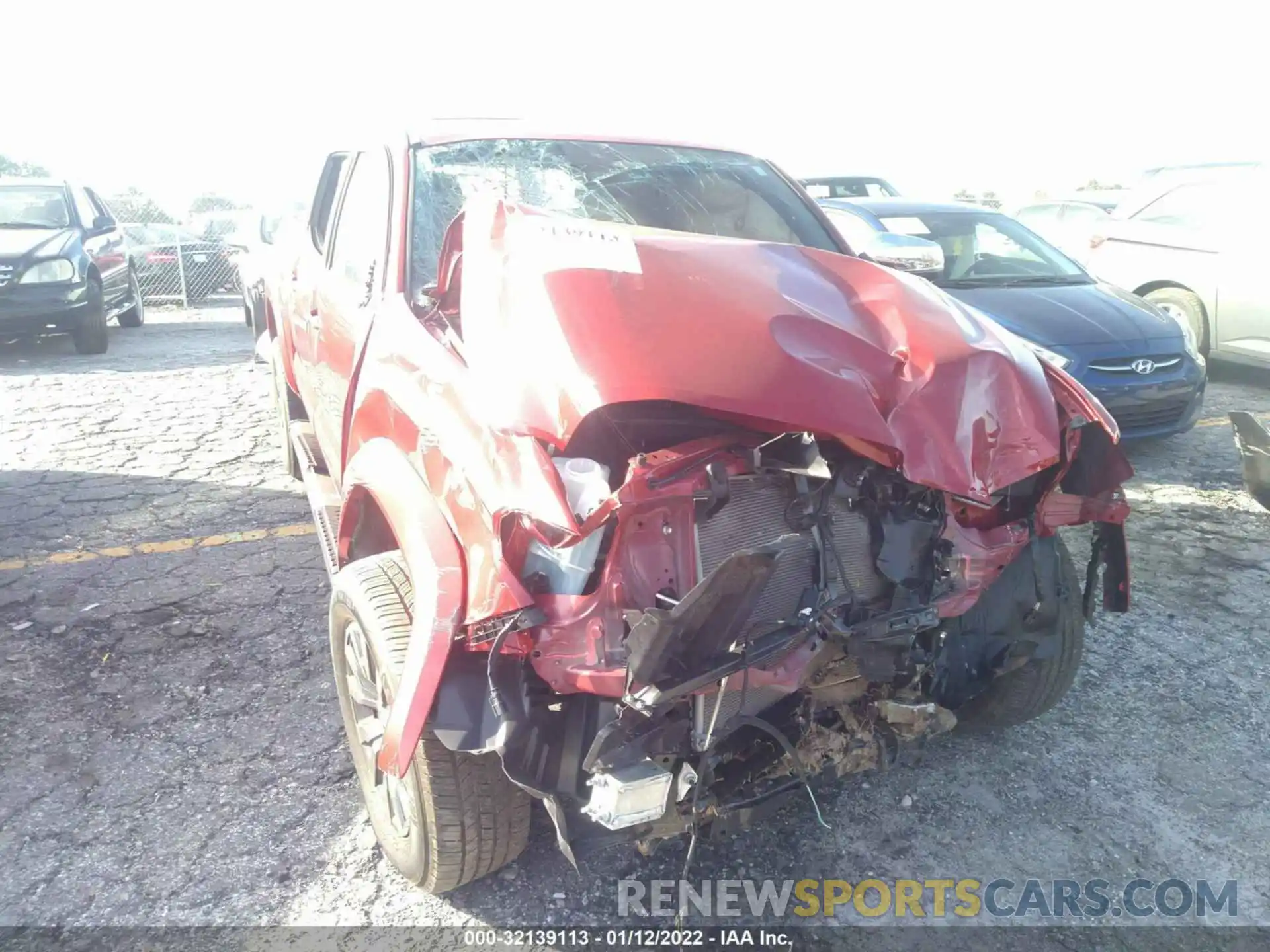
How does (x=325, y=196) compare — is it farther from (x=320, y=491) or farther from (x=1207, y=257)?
(x=1207, y=257)

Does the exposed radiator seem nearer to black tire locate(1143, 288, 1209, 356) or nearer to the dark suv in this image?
black tire locate(1143, 288, 1209, 356)

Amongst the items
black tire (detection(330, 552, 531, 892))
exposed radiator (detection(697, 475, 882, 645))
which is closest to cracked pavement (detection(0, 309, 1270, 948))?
black tire (detection(330, 552, 531, 892))

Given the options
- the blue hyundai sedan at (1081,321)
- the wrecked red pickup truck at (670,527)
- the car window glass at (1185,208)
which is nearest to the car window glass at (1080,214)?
the car window glass at (1185,208)

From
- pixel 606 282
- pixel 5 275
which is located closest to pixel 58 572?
pixel 606 282

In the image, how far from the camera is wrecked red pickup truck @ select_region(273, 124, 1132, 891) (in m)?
1.99

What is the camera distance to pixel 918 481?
2146 mm

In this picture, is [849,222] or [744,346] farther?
[849,222]

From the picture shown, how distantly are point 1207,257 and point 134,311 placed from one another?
11.0 meters

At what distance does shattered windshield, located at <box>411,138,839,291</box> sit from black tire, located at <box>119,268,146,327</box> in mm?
9071

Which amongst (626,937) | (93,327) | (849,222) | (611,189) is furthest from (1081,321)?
(93,327)

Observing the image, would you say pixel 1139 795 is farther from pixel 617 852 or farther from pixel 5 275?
pixel 5 275

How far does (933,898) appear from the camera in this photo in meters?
2.57

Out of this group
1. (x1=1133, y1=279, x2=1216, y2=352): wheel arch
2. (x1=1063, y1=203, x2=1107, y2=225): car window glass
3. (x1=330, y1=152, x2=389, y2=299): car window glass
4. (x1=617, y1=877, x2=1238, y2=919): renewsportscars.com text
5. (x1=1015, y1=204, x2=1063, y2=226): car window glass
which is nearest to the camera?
(x1=617, y1=877, x2=1238, y2=919): renewsportscars.com text

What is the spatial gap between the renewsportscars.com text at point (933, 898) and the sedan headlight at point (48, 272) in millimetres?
8838
